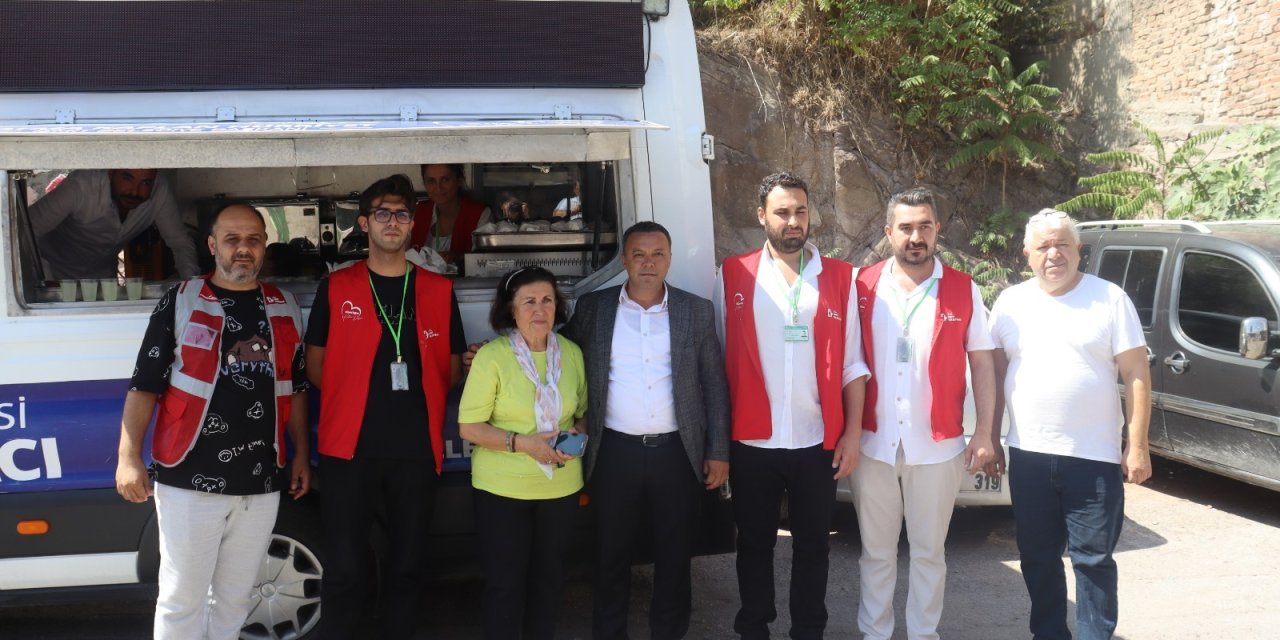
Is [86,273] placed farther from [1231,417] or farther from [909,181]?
[909,181]

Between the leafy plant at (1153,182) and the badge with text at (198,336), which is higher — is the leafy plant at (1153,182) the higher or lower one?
the higher one

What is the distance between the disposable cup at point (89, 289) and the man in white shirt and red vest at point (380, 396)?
0.87 m

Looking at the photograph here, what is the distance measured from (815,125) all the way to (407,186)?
29.6ft

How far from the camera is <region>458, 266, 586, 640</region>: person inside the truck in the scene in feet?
11.7

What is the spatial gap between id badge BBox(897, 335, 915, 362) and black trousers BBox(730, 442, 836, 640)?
1.59ft

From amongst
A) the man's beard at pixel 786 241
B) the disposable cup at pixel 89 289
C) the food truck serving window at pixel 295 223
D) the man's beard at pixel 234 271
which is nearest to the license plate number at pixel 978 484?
the man's beard at pixel 786 241

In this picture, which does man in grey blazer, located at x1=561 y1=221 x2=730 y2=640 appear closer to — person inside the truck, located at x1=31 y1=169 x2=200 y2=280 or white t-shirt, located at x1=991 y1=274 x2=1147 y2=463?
white t-shirt, located at x1=991 y1=274 x2=1147 y2=463

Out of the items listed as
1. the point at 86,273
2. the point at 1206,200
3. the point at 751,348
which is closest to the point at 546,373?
the point at 751,348

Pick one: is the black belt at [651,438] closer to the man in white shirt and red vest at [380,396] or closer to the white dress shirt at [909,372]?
the man in white shirt and red vest at [380,396]

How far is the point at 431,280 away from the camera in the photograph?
12.2 feet

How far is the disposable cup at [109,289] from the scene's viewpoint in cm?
375

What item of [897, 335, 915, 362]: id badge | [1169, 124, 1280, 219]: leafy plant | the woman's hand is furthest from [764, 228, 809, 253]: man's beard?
[1169, 124, 1280, 219]: leafy plant

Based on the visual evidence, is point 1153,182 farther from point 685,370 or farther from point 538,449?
point 538,449

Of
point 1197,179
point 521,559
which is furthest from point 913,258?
point 1197,179
